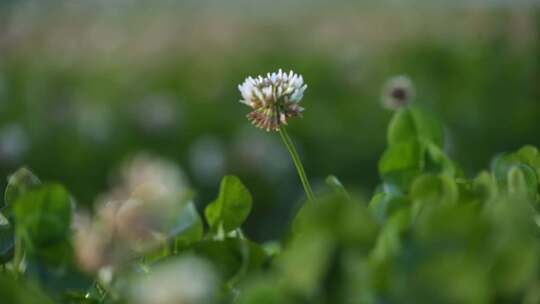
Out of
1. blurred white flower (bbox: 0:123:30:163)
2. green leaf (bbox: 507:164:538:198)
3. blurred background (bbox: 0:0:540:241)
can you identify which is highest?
blurred background (bbox: 0:0:540:241)

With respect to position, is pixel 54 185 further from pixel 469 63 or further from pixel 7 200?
pixel 469 63

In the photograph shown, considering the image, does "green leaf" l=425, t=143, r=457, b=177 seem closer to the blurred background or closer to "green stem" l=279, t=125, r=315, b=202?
"green stem" l=279, t=125, r=315, b=202

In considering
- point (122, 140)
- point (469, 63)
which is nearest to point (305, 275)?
point (122, 140)

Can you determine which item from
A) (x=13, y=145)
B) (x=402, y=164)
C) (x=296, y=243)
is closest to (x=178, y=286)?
(x=296, y=243)

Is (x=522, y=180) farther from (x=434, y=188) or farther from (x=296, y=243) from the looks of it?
(x=296, y=243)

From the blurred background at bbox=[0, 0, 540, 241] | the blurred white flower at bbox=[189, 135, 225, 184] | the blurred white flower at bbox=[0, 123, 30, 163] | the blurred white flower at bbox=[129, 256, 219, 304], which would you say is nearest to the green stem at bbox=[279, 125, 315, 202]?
the blurred white flower at bbox=[129, 256, 219, 304]
